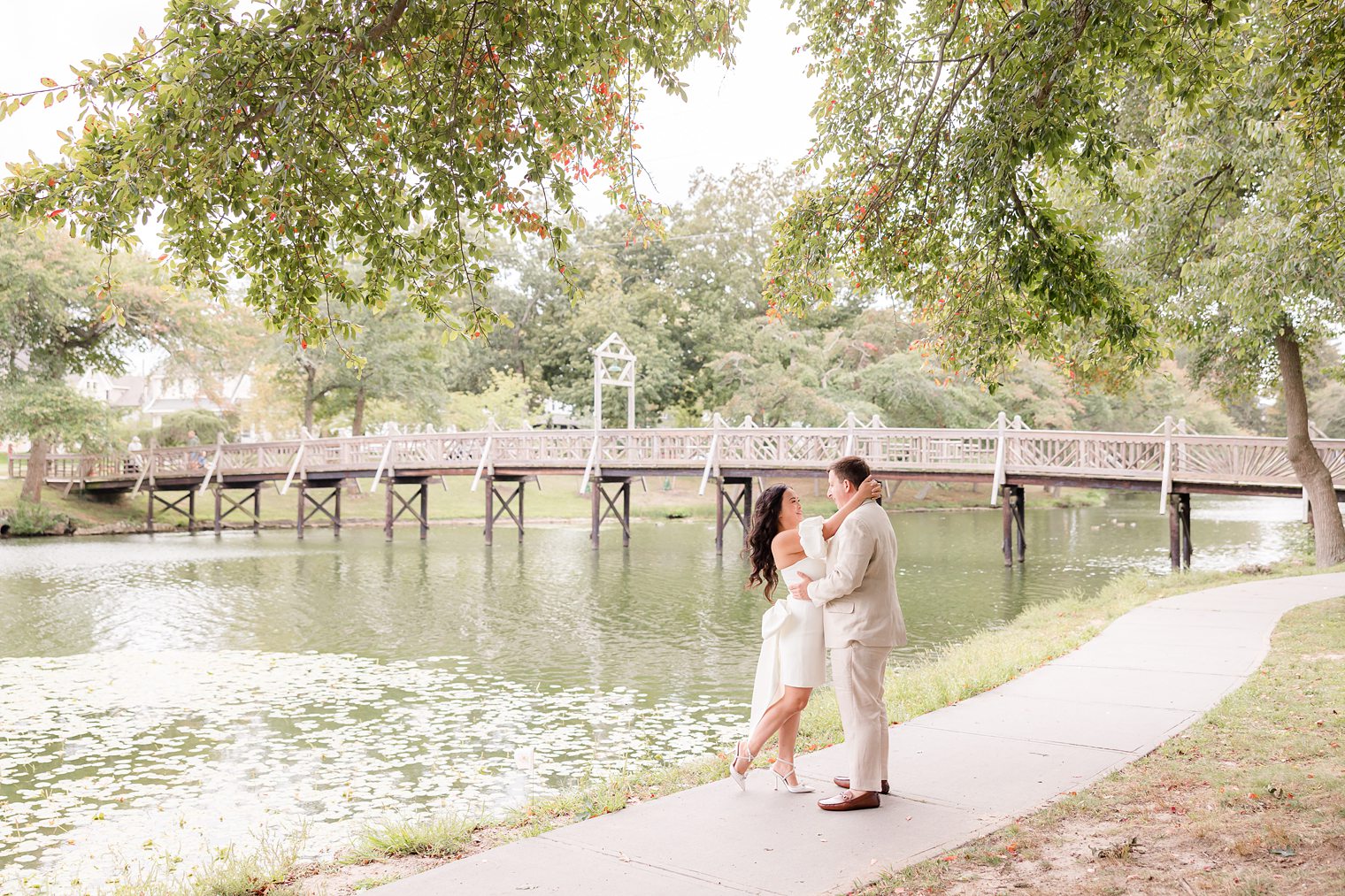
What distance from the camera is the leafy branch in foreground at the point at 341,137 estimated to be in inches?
258

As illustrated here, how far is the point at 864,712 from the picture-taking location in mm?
5695

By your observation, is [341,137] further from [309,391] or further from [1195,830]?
[309,391]

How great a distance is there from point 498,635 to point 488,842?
37.8ft

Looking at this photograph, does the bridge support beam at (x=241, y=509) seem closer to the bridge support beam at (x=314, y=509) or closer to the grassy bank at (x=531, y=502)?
the grassy bank at (x=531, y=502)

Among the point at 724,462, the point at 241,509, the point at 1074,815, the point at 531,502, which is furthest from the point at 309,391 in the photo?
the point at 1074,815

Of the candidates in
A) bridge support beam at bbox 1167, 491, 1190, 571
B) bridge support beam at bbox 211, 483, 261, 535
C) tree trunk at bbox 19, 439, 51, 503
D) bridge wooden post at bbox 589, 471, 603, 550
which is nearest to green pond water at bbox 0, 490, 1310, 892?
bridge support beam at bbox 1167, 491, 1190, 571

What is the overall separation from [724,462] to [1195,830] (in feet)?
88.7

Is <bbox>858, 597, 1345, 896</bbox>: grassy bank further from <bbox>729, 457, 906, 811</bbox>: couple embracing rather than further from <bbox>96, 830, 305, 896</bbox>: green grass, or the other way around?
<bbox>96, 830, 305, 896</bbox>: green grass

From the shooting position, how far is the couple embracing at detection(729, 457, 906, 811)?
568cm

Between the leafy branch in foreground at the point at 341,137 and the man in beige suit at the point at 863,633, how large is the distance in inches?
107

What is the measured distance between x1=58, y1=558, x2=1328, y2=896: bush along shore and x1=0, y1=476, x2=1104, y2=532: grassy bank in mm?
33909

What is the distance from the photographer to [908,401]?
50.2 meters

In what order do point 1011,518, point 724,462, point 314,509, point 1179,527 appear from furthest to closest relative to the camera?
point 314,509
point 724,462
point 1011,518
point 1179,527

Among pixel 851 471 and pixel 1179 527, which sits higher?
pixel 851 471
